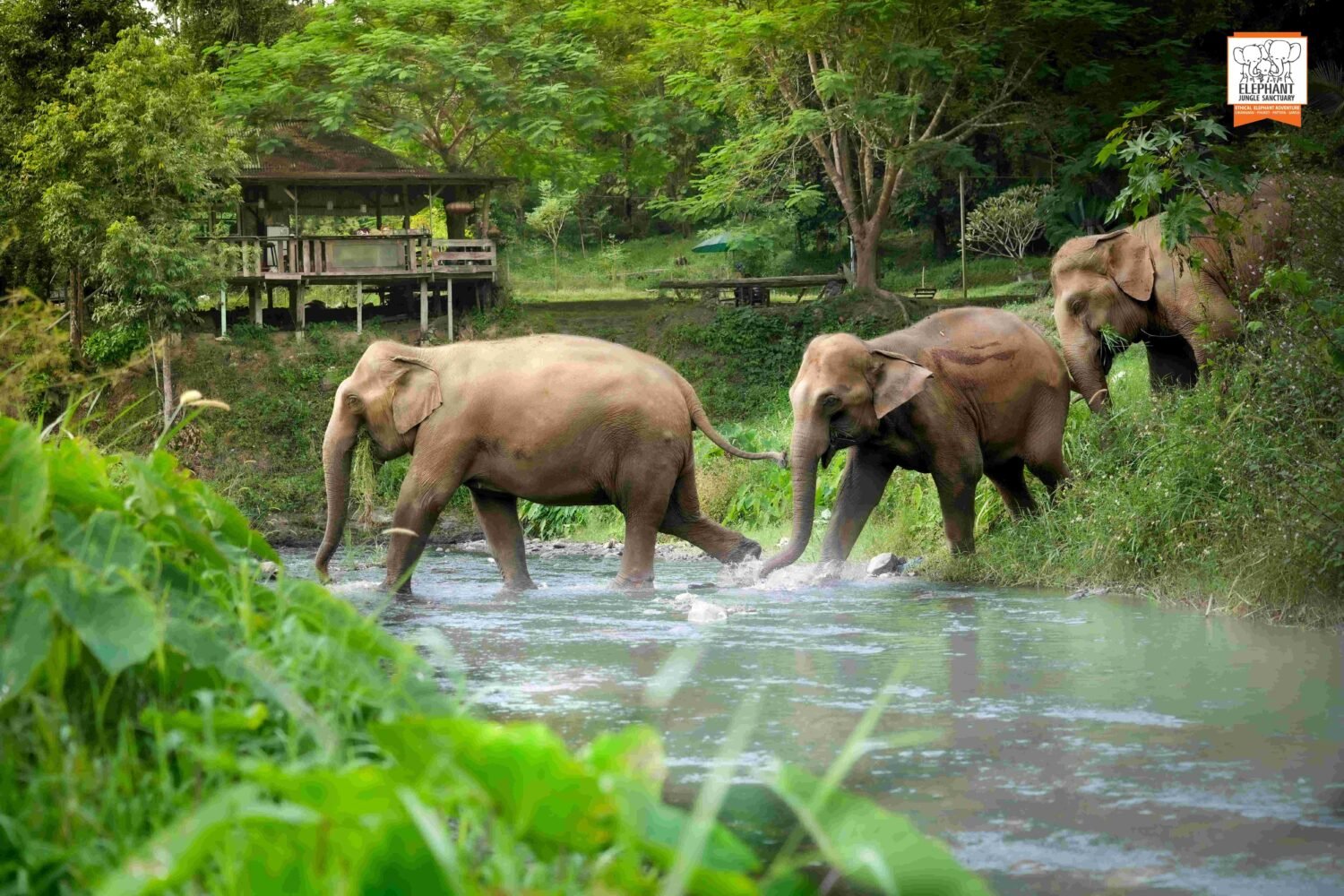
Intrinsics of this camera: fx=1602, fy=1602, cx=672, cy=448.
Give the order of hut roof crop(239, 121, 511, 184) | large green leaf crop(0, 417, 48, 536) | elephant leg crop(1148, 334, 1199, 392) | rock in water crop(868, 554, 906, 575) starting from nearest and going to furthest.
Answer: large green leaf crop(0, 417, 48, 536) → rock in water crop(868, 554, 906, 575) → elephant leg crop(1148, 334, 1199, 392) → hut roof crop(239, 121, 511, 184)

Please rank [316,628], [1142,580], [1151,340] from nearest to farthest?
1. [316,628]
2. [1142,580]
3. [1151,340]

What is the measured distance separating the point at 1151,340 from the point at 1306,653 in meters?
6.06

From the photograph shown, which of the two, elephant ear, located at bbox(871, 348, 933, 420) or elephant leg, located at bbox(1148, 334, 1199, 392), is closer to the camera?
elephant ear, located at bbox(871, 348, 933, 420)

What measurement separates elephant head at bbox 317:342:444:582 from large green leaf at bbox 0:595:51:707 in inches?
311

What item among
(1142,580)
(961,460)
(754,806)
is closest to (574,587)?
(961,460)

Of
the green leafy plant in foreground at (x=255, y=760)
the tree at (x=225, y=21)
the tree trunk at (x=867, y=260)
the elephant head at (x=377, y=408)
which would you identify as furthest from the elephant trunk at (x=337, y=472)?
the tree at (x=225, y=21)

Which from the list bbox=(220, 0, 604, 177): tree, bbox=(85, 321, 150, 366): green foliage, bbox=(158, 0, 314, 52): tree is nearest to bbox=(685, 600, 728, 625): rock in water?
bbox=(85, 321, 150, 366): green foliage

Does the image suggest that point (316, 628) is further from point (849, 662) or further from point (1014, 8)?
point (1014, 8)

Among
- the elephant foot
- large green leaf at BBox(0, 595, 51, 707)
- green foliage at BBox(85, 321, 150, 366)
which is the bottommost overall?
the elephant foot

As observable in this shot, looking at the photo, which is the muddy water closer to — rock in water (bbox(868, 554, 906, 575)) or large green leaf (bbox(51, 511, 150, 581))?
large green leaf (bbox(51, 511, 150, 581))

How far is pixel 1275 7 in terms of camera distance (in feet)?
98.3

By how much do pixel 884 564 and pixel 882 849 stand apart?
1033cm

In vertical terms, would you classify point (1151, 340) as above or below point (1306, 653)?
above

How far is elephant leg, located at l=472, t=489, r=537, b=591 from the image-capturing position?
11.5m
